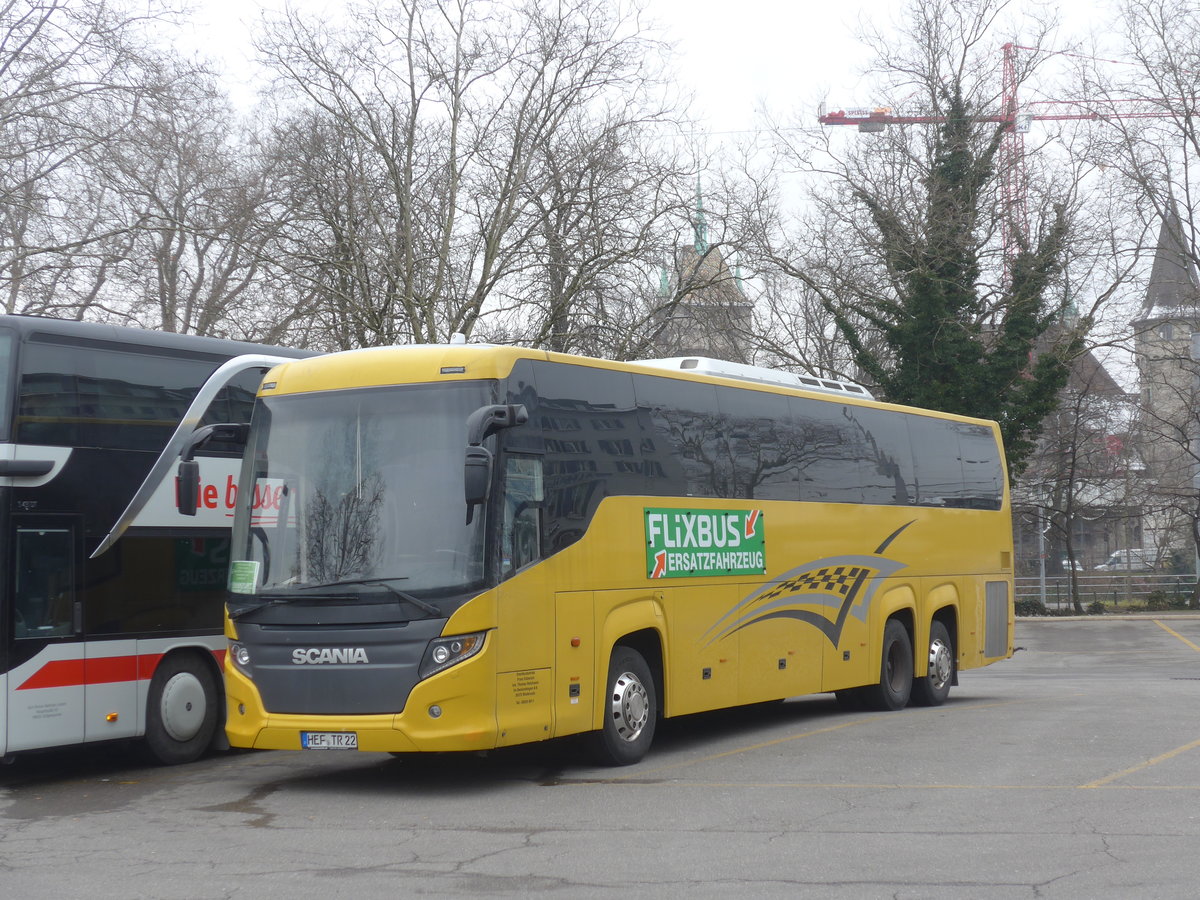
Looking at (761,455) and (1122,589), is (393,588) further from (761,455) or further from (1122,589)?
(1122,589)

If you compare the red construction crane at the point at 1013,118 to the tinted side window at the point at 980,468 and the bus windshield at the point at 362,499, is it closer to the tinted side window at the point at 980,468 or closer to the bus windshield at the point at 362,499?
the tinted side window at the point at 980,468

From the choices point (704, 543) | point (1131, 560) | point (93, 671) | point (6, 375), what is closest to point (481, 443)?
point (704, 543)

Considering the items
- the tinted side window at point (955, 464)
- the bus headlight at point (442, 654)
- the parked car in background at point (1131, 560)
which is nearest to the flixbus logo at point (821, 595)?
the tinted side window at point (955, 464)

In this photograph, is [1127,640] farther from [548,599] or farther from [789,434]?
[548,599]

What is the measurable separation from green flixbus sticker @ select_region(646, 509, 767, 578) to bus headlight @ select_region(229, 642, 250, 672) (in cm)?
335

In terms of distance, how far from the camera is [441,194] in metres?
29.3

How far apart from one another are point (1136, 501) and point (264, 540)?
56.6m

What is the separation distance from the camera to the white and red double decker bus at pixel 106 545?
11000 mm

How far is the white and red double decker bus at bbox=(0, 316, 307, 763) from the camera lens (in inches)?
433

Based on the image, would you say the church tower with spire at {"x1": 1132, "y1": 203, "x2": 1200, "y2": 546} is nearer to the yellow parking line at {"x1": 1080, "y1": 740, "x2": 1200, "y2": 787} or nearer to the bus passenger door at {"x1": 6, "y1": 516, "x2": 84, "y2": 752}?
the yellow parking line at {"x1": 1080, "y1": 740, "x2": 1200, "y2": 787}

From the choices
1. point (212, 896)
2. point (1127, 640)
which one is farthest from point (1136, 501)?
point (212, 896)

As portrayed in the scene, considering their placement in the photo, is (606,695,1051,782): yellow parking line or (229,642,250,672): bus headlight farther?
(606,695,1051,782): yellow parking line

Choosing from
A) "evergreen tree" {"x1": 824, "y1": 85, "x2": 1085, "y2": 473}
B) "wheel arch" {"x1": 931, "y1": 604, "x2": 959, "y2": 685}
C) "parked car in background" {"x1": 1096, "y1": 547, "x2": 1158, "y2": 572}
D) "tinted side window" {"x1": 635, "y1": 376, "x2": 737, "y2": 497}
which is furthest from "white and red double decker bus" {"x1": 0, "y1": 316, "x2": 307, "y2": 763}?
"parked car in background" {"x1": 1096, "y1": 547, "x2": 1158, "y2": 572}

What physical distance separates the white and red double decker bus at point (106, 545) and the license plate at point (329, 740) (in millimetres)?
2370
